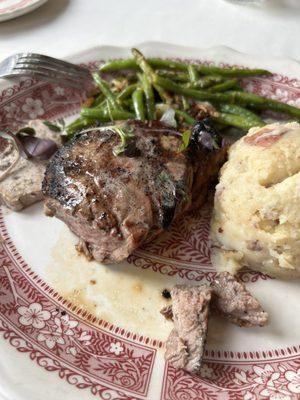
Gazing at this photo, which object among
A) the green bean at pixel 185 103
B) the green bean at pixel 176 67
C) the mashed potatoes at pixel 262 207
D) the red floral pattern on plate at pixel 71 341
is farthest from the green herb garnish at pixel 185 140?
→ the red floral pattern on plate at pixel 71 341

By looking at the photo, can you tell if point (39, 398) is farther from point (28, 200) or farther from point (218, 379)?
point (28, 200)

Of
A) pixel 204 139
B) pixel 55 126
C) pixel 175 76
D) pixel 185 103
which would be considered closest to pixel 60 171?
pixel 55 126

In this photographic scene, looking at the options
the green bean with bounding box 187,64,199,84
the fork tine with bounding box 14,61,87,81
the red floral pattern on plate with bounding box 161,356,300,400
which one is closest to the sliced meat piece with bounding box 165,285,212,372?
the red floral pattern on plate with bounding box 161,356,300,400

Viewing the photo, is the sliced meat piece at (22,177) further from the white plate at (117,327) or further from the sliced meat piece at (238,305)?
the sliced meat piece at (238,305)

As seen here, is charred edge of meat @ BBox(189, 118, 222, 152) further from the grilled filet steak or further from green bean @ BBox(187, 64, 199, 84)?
green bean @ BBox(187, 64, 199, 84)

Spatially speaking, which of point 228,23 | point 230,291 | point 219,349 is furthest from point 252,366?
point 228,23

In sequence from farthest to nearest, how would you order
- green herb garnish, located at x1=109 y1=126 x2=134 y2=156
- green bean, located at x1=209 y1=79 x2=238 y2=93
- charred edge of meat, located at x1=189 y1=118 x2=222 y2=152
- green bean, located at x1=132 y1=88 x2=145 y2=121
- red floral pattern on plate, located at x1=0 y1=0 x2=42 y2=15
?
1. red floral pattern on plate, located at x1=0 y1=0 x2=42 y2=15
2. green bean, located at x1=209 y1=79 x2=238 y2=93
3. green bean, located at x1=132 y1=88 x2=145 y2=121
4. charred edge of meat, located at x1=189 y1=118 x2=222 y2=152
5. green herb garnish, located at x1=109 y1=126 x2=134 y2=156
